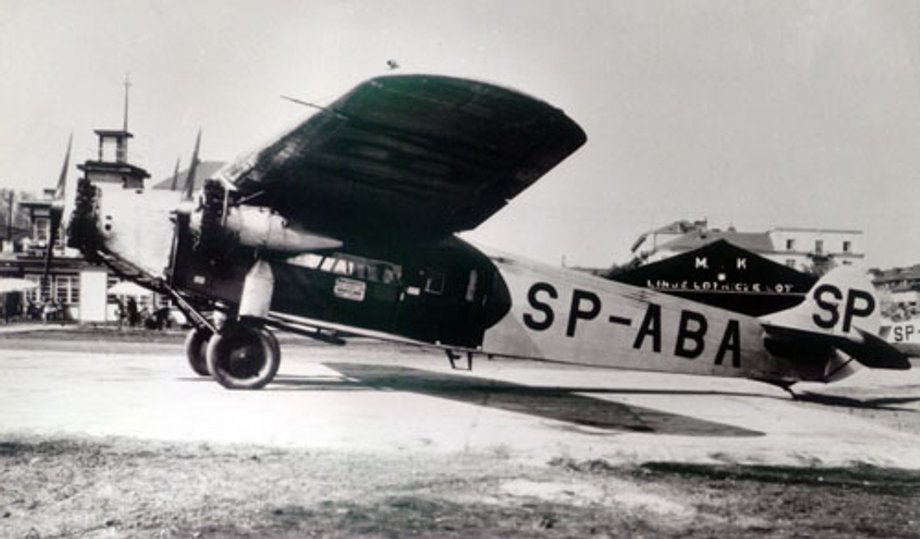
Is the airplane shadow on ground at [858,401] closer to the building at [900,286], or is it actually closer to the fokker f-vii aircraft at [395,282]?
the fokker f-vii aircraft at [395,282]

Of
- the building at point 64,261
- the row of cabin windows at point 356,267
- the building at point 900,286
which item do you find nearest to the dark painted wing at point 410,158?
the row of cabin windows at point 356,267

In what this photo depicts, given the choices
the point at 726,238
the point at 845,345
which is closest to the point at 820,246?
the point at 726,238

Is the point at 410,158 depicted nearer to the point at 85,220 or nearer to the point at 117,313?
the point at 85,220

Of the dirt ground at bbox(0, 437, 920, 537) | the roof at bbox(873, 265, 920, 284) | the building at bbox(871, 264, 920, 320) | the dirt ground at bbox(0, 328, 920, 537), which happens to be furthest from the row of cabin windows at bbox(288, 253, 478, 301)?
the roof at bbox(873, 265, 920, 284)

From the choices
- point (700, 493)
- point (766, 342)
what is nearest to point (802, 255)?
point (766, 342)

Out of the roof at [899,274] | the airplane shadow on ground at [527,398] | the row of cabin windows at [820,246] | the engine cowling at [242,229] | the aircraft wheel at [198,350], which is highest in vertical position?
the row of cabin windows at [820,246]

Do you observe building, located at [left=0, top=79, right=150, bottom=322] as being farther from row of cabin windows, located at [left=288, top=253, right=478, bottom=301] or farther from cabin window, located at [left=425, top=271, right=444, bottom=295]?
cabin window, located at [left=425, top=271, right=444, bottom=295]
